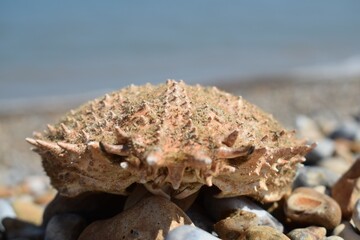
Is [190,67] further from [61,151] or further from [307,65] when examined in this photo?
[61,151]

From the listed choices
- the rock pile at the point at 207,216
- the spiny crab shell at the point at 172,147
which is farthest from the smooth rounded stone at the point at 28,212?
the spiny crab shell at the point at 172,147

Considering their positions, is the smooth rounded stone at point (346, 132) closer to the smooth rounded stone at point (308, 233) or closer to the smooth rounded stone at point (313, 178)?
the smooth rounded stone at point (313, 178)

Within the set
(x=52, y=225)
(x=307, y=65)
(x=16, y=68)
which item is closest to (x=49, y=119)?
(x=16, y=68)

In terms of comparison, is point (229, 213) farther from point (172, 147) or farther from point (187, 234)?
point (172, 147)

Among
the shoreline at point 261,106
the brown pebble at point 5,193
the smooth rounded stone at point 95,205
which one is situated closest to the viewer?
the smooth rounded stone at point 95,205

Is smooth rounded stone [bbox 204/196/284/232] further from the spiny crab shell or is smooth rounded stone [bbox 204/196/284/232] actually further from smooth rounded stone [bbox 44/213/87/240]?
smooth rounded stone [bbox 44/213/87/240]

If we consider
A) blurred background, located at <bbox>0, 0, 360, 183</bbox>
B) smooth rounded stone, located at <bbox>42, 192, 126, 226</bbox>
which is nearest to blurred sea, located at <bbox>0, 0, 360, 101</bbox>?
blurred background, located at <bbox>0, 0, 360, 183</bbox>
